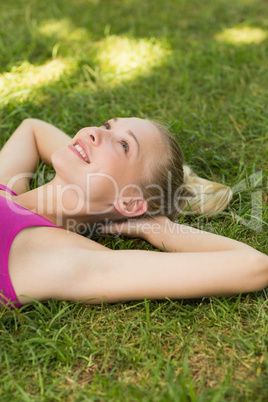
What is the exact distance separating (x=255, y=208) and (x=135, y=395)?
5.18 ft

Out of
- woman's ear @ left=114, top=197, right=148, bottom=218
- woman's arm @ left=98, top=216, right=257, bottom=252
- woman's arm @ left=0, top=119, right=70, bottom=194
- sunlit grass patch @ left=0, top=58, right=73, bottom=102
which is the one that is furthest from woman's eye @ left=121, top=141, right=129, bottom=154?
sunlit grass patch @ left=0, top=58, right=73, bottom=102

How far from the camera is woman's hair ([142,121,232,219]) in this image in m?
2.66

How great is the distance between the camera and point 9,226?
235 centimetres

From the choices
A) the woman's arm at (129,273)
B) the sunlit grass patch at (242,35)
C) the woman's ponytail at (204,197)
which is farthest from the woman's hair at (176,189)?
the sunlit grass patch at (242,35)

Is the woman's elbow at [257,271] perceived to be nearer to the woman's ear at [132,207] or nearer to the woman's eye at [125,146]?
the woman's ear at [132,207]

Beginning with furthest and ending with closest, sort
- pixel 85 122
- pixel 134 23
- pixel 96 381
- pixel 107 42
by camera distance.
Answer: pixel 134 23 < pixel 107 42 < pixel 85 122 < pixel 96 381

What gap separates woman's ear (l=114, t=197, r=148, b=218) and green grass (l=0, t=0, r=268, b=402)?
0.26 metres

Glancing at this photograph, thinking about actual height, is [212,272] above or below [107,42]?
below

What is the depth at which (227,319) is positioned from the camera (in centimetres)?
232

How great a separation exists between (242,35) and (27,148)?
118 inches

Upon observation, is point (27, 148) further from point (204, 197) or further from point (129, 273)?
point (129, 273)

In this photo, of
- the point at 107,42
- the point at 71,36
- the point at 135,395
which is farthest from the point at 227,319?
the point at 71,36

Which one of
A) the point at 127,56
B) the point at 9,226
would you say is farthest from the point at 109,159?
the point at 127,56

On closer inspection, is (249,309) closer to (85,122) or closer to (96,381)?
(96,381)
